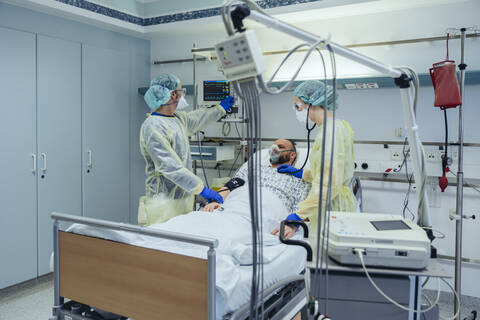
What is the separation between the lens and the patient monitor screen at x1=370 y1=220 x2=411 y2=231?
4.71 ft

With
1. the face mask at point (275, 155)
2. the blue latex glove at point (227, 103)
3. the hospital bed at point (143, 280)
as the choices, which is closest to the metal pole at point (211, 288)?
the hospital bed at point (143, 280)

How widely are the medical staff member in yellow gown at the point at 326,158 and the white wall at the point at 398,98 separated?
1.04 m

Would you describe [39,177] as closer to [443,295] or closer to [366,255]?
[366,255]

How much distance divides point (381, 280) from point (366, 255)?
0.72ft

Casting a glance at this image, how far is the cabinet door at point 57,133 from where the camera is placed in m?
3.34

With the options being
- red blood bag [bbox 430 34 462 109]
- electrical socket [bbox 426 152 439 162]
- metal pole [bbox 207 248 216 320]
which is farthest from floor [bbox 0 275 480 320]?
metal pole [bbox 207 248 216 320]

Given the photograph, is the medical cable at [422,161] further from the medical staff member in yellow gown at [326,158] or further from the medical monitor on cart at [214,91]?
the medical monitor on cart at [214,91]

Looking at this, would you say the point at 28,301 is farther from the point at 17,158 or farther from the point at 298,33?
the point at 298,33

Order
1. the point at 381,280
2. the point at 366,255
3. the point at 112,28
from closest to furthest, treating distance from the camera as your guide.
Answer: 1. the point at 366,255
2. the point at 381,280
3. the point at 112,28

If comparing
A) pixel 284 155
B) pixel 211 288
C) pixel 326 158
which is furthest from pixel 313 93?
pixel 211 288

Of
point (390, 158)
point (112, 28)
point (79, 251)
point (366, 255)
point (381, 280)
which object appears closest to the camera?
Result: point (366, 255)

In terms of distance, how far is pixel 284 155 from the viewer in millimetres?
3145

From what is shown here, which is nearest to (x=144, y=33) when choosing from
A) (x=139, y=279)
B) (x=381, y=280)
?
(x=139, y=279)

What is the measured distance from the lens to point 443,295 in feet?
10.2
